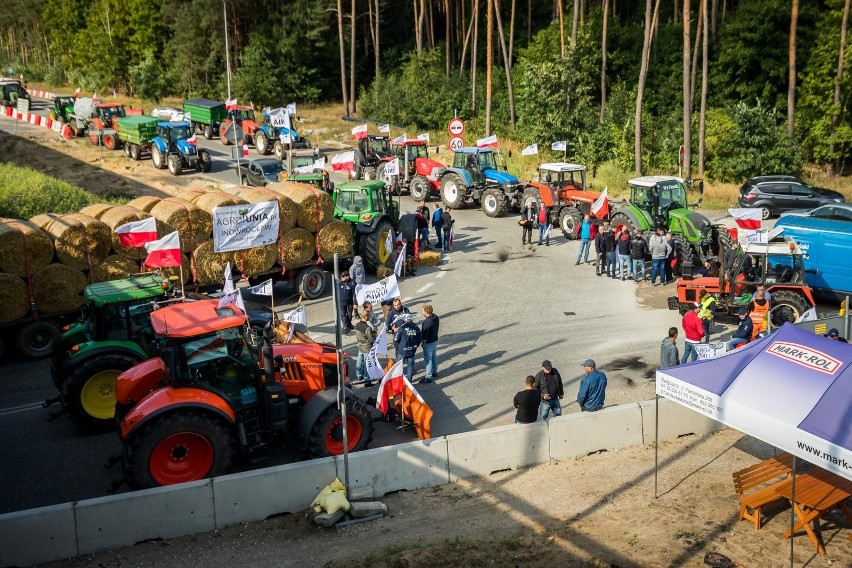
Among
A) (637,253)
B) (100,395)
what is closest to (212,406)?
(100,395)

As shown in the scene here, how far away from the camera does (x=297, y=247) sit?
18344mm

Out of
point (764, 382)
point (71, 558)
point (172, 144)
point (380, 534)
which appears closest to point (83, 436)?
point (71, 558)

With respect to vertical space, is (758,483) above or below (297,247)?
below

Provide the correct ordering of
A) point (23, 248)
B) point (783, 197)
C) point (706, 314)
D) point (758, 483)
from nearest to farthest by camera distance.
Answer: point (758, 483) < point (23, 248) < point (706, 314) < point (783, 197)

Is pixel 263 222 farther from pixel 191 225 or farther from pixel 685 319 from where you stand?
pixel 685 319

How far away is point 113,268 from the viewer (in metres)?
16.0

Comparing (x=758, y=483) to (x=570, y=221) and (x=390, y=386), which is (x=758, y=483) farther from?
(x=570, y=221)

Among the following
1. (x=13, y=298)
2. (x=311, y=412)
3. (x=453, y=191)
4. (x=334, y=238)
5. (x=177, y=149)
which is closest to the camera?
(x=311, y=412)

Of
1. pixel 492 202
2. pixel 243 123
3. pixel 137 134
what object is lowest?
pixel 492 202

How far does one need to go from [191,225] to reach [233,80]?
132 ft

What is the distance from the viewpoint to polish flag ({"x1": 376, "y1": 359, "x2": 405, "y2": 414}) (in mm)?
11430

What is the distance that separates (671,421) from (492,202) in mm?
16811

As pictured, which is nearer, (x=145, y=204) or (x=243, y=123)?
(x=145, y=204)

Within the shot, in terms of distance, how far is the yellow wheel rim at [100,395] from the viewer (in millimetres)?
11875
